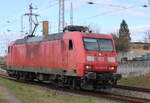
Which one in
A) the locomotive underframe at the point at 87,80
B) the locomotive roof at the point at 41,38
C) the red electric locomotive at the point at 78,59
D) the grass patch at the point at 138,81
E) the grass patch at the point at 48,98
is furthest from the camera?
the grass patch at the point at 138,81

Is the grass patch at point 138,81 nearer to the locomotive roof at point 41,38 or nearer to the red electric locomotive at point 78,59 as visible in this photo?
the red electric locomotive at point 78,59

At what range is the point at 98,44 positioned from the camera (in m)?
20.6

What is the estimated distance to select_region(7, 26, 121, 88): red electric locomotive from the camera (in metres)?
19.6

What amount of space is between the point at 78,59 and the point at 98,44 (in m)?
1.68

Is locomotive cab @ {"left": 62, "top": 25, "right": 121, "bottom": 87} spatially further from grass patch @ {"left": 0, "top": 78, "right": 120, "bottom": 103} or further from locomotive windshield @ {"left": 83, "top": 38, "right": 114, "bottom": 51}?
grass patch @ {"left": 0, "top": 78, "right": 120, "bottom": 103}

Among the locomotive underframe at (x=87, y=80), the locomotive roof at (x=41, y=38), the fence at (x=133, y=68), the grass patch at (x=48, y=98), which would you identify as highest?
the locomotive roof at (x=41, y=38)

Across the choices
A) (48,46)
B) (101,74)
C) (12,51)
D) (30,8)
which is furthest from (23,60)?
(30,8)

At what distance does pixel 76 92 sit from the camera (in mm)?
19688

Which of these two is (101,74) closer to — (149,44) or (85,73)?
(85,73)

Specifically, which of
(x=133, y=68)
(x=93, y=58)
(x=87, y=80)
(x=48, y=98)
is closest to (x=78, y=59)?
(x=93, y=58)

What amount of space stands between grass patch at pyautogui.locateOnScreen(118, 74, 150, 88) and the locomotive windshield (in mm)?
6218

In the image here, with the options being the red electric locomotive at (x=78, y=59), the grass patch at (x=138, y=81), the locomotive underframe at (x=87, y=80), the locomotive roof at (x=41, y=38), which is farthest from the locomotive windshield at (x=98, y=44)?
the grass patch at (x=138, y=81)

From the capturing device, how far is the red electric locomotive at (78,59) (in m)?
19.6

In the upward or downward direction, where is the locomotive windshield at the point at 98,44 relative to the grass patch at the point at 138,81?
upward
